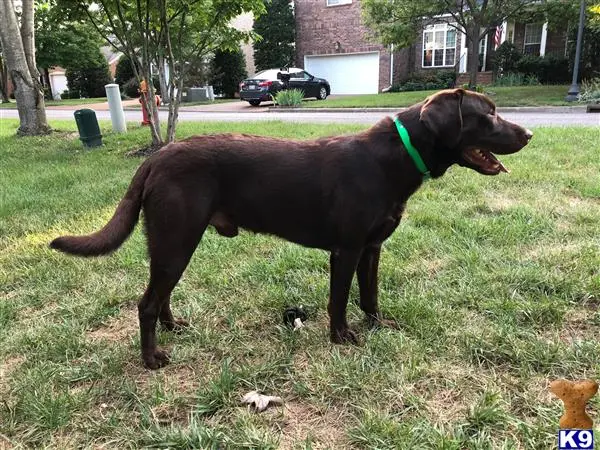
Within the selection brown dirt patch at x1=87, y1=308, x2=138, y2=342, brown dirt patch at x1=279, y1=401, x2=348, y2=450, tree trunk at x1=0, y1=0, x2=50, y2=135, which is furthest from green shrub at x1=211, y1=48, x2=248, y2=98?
brown dirt patch at x1=279, y1=401, x2=348, y2=450

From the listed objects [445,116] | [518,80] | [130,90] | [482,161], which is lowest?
[482,161]

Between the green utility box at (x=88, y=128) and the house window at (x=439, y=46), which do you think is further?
the house window at (x=439, y=46)

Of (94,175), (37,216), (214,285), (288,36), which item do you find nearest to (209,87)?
(288,36)

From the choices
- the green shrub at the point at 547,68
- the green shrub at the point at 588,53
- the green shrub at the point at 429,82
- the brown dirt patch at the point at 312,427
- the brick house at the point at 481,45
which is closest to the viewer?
the brown dirt patch at the point at 312,427

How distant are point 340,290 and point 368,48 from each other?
94.6 feet

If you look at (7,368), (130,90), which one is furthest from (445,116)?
(130,90)

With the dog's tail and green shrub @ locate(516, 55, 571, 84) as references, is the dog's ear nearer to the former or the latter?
the dog's tail

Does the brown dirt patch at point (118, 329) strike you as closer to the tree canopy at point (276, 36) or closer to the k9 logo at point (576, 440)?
the k9 logo at point (576, 440)

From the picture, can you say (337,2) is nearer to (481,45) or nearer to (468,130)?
(481,45)

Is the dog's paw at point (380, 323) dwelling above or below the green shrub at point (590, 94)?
below

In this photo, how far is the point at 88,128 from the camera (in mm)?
→ 9305

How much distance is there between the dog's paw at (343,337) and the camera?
106 inches

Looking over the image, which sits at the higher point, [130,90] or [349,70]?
[349,70]

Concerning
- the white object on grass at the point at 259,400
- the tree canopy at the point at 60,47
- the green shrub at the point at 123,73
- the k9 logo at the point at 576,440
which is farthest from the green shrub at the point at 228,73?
the k9 logo at the point at 576,440
